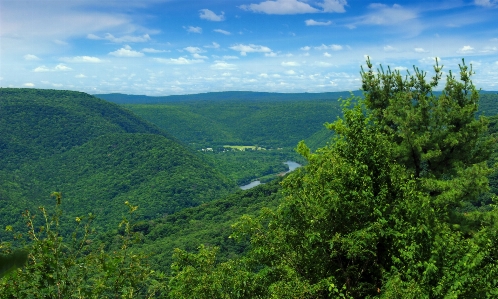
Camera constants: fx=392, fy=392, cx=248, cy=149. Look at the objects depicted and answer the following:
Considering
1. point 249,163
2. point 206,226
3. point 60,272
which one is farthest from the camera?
point 249,163

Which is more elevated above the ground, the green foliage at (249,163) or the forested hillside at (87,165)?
the forested hillside at (87,165)

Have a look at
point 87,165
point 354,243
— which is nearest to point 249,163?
point 87,165

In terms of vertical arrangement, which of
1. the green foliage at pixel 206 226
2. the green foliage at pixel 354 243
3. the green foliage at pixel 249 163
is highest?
the green foliage at pixel 354 243

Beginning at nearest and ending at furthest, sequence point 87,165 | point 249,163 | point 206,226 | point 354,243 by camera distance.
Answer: point 354,243 → point 206,226 → point 87,165 → point 249,163

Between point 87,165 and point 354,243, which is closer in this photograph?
point 354,243

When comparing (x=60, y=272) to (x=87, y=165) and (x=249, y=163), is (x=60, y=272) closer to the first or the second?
(x=87, y=165)

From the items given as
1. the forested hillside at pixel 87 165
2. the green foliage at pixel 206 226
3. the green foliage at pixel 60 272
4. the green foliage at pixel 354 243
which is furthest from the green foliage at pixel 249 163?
the green foliage at pixel 60 272

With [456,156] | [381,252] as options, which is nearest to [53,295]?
[381,252]

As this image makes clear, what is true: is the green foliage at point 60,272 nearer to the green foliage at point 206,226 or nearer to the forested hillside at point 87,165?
the green foliage at point 206,226

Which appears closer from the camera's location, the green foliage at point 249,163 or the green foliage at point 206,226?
the green foliage at point 206,226
